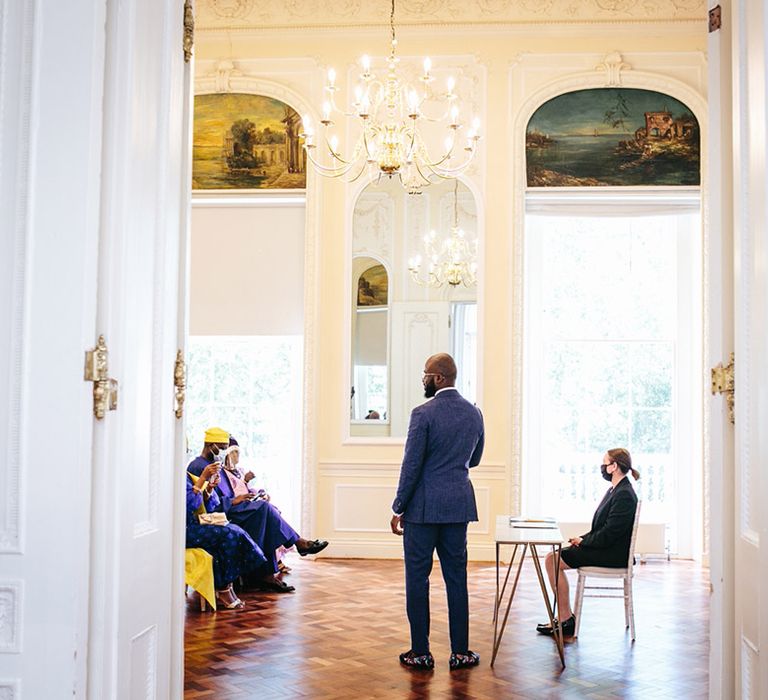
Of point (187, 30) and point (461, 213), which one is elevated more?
point (461, 213)

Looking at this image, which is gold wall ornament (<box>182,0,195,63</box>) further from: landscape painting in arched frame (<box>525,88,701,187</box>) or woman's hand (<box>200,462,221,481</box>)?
landscape painting in arched frame (<box>525,88,701,187</box>)

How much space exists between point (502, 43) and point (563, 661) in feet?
21.9

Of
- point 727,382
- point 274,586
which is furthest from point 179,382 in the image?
point 274,586

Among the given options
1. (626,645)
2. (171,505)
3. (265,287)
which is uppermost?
(265,287)

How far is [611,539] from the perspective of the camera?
6.44 m

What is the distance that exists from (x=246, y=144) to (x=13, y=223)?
26.6 ft

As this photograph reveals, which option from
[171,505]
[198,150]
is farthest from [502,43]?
[171,505]

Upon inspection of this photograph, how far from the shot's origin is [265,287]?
34.6 ft

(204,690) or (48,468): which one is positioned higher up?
(48,468)

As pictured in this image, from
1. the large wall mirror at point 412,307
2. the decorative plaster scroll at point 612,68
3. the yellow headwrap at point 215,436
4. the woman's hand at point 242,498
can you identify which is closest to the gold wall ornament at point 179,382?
the yellow headwrap at point 215,436

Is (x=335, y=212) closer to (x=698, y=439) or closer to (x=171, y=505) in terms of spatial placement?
(x=698, y=439)

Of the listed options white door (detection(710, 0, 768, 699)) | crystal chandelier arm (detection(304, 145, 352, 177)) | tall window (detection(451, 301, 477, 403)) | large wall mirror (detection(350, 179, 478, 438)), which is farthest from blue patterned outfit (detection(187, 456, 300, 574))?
white door (detection(710, 0, 768, 699))

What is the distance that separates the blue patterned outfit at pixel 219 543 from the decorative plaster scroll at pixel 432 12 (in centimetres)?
530

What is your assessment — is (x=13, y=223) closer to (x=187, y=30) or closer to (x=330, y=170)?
(x=187, y=30)
